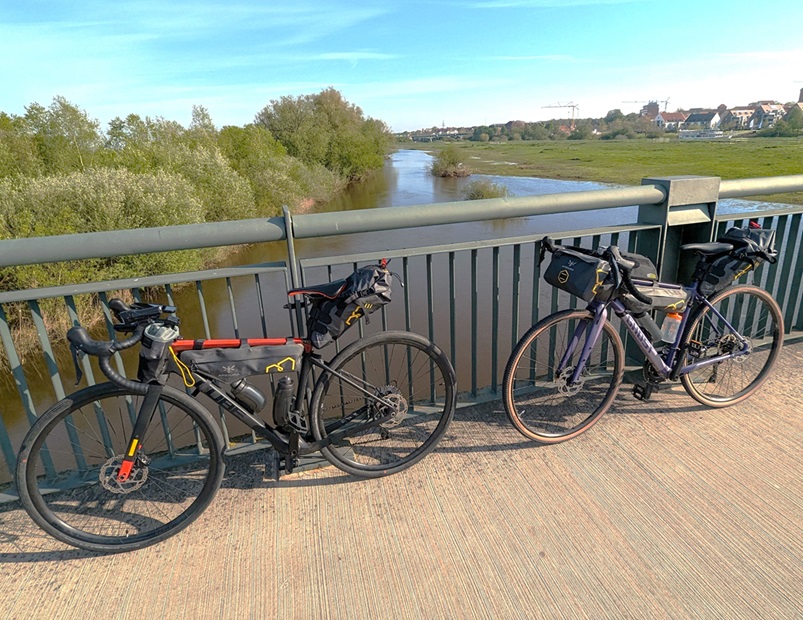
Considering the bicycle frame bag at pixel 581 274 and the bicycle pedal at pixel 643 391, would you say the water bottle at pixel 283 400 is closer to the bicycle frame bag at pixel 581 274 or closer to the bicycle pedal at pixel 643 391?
the bicycle frame bag at pixel 581 274

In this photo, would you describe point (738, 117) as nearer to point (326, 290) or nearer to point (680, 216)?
point (680, 216)

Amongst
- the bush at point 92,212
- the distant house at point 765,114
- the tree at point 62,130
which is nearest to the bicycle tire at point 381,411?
the bush at point 92,212

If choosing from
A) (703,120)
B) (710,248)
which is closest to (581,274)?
(710,248)

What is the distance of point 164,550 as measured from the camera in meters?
2.22

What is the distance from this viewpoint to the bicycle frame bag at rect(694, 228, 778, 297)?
2.83 meters

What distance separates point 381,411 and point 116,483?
4.06ft

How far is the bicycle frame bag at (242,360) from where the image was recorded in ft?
7.02

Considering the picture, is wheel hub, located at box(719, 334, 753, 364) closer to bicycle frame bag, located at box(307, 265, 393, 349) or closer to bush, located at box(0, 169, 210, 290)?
bicycle frame bag, located at box(307, 265, 393, 349)

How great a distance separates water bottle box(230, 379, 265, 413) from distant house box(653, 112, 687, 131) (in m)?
175

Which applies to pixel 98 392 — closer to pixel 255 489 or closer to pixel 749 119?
pixel 255 489

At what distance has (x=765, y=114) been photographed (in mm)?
125000

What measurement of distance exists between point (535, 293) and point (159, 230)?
6.98 ft

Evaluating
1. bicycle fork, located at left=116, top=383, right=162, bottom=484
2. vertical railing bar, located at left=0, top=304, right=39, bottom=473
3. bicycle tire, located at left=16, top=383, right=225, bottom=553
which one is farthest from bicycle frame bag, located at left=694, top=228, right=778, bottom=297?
vertical railing bar, located at left=0, top=304, right=39, bottom=473

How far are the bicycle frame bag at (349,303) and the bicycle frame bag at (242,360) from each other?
0.37 feet
